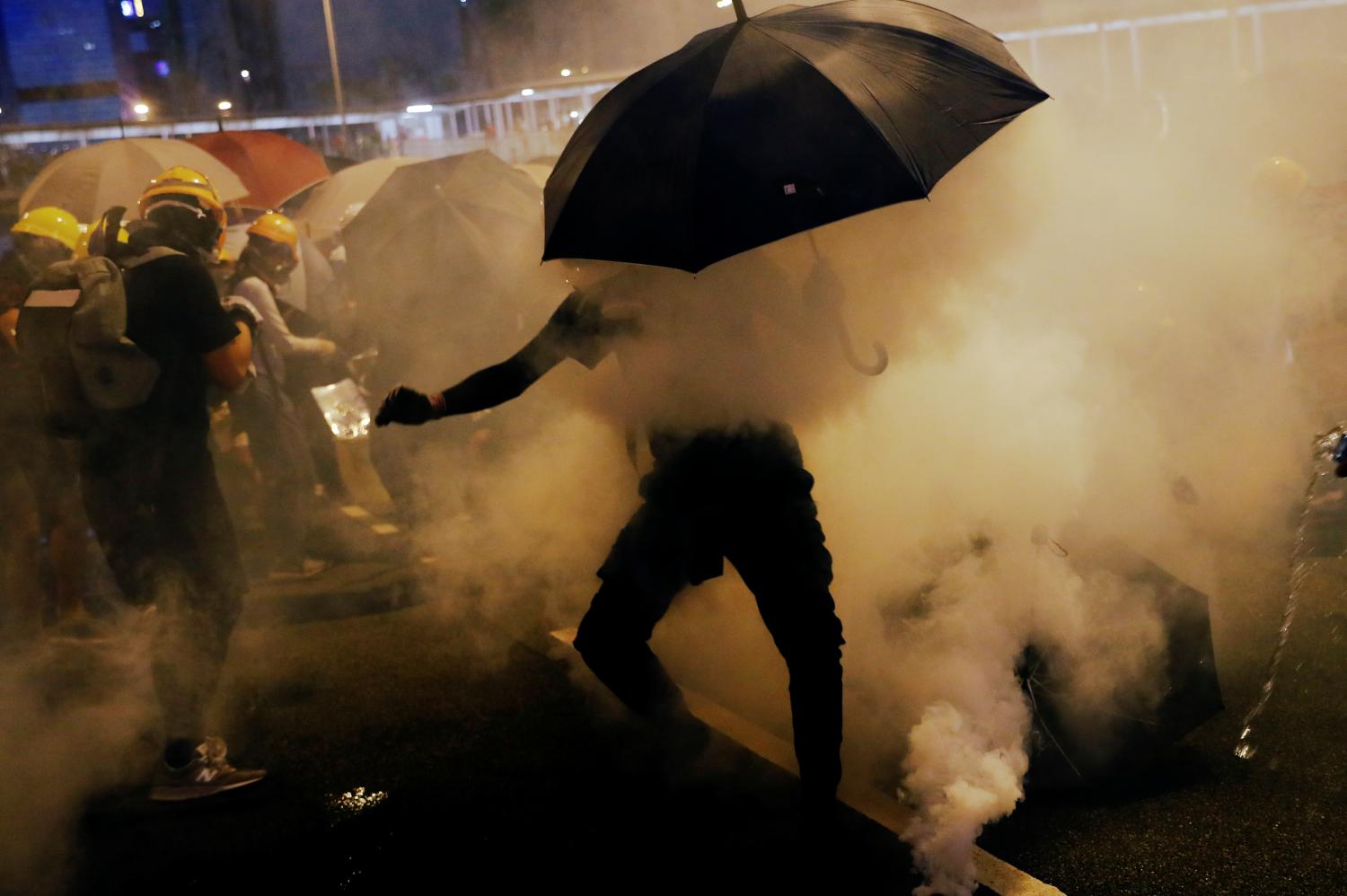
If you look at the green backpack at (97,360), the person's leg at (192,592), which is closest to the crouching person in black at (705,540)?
the person's leg at (192,592)

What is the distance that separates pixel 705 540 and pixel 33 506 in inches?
159

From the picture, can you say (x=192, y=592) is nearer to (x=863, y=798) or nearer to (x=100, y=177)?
(x=863, y=798)

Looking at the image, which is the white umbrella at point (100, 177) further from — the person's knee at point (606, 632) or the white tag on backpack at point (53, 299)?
the person's knee at point (606, 632)

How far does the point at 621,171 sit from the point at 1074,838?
6.54 feet

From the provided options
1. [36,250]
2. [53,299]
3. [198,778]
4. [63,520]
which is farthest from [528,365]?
[63,520]

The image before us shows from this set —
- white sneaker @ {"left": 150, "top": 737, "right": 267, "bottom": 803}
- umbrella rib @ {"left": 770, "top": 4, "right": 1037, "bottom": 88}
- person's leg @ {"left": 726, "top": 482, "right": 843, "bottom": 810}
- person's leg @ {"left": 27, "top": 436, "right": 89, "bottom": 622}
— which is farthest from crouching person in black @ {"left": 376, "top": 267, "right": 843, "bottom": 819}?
person's leg @ {"left": 27, "top": 436, "right": 89, "bottom": 622}

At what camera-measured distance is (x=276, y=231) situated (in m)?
6.59

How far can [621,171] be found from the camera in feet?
8.64

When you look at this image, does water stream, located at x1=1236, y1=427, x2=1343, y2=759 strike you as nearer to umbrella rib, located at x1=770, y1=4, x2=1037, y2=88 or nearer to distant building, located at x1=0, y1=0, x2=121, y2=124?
umbrella rib, located at x1=770, y1=4, x2=1037, y2=88

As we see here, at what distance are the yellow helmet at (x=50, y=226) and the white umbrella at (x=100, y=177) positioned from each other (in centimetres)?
270

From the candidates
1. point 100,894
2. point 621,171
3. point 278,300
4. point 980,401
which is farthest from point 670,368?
point 278,300

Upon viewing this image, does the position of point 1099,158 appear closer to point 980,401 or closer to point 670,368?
point 980,401

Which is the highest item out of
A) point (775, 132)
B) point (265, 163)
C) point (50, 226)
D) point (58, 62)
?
point (58, 62)

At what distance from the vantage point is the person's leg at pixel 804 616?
2723mm
